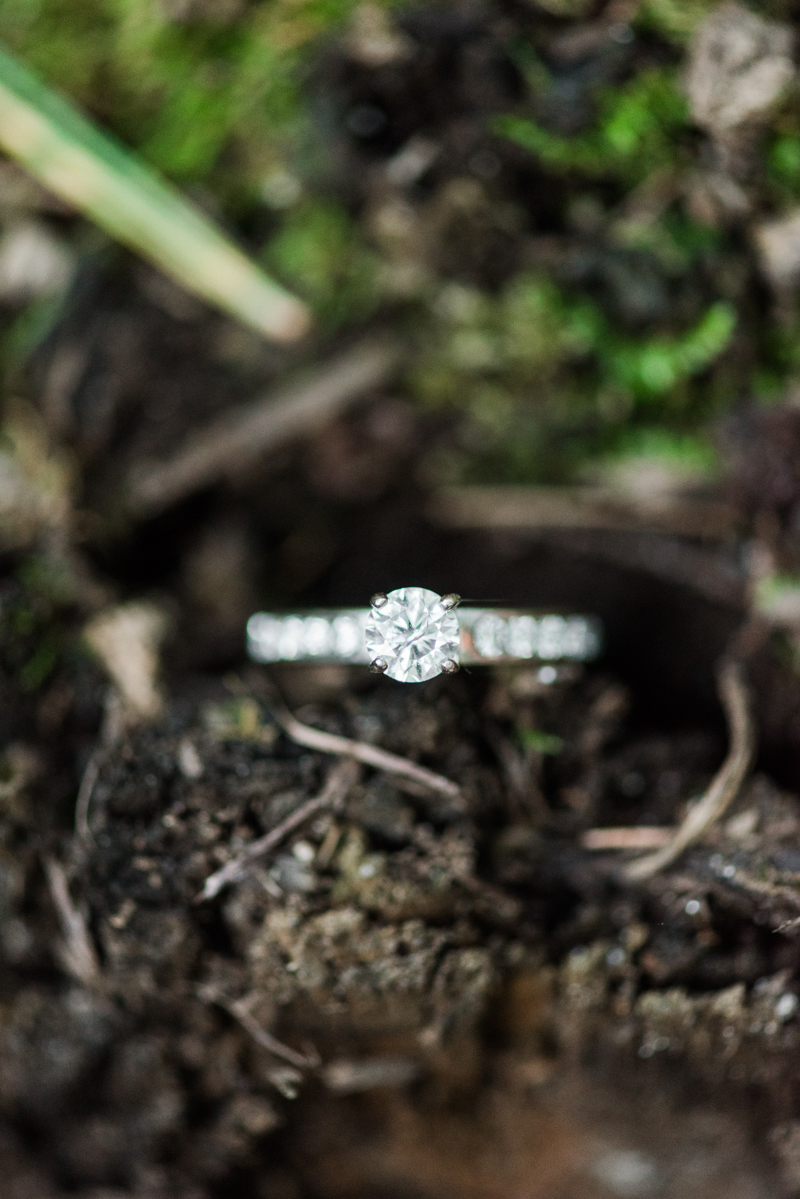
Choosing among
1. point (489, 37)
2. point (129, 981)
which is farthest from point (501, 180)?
point (129, 981)

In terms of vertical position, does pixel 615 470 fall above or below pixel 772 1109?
above

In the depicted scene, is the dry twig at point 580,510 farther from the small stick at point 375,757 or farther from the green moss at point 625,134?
the small stick at point 375,757

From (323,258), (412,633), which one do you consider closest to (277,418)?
(323,258)

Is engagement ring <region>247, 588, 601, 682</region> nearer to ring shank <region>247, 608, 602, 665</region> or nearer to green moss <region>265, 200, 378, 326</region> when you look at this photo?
ring shank <region>247, 608, 602, 665</region>

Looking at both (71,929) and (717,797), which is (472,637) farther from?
(71,929)

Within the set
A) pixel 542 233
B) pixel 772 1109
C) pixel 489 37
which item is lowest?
pixel 772 1109

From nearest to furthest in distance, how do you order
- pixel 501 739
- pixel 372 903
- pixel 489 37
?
1. pixel 372 903
2. pixel 501 739
3. pixel 489 37

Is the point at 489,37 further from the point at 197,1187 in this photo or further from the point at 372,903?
the point at 197,1187
